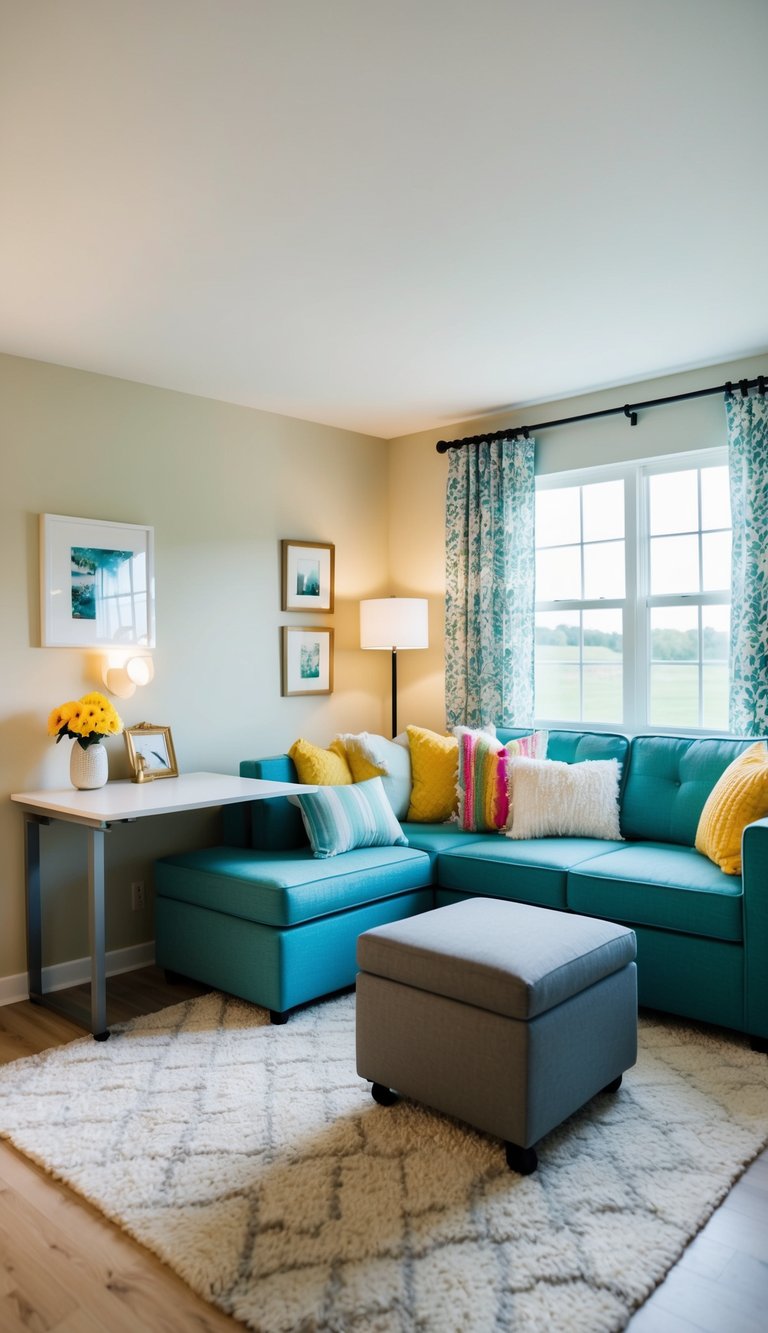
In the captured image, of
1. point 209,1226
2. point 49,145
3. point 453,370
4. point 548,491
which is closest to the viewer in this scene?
point 209,1226

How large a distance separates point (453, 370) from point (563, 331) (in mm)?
606

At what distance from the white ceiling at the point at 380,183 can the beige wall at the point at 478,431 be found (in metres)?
0.27

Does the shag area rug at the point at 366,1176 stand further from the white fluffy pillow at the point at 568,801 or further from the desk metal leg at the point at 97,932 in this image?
the white fluffy pillow at the point at 568,801

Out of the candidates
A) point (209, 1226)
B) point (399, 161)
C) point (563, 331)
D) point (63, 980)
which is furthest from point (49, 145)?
point (63, 980)

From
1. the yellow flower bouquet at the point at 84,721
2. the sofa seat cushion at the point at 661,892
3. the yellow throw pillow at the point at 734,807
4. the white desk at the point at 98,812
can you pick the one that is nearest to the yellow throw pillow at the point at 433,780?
the white desk at the point at 98,812

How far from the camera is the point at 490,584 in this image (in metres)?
4.59

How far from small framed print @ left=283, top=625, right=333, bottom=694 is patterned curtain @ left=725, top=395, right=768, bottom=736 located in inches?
80.7

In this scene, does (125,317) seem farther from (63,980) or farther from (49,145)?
(63,980)

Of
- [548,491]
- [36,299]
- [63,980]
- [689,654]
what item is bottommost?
[63,980]

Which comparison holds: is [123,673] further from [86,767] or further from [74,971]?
[74,971]

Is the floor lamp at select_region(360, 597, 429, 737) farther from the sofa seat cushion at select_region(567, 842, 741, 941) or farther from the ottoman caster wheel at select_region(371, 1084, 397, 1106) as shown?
the ottoman caster wheel at select_region(371, 1084, 397, 1106)

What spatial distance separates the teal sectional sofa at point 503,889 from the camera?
2.96m

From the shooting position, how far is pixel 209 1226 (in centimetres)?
200

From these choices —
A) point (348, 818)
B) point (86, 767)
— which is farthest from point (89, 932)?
point (348, 818)
